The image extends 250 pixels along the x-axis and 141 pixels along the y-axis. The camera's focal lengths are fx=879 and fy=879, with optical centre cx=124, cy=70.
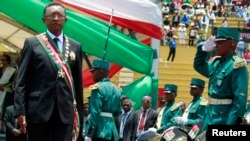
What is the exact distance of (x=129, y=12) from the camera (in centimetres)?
1650

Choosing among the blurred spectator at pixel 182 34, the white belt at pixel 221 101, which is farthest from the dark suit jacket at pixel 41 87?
the blurred spectator at pixel 182 34

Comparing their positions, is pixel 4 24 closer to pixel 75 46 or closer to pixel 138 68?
pixel 138 68

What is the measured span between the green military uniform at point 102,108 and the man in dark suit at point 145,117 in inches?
160

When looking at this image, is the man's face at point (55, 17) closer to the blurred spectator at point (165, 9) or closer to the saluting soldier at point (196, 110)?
the saluting soldier at point (196, 110)

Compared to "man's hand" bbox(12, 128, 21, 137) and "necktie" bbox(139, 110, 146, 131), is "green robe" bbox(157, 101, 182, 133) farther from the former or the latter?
"necktie" bbox(139, 110, 146, 131)

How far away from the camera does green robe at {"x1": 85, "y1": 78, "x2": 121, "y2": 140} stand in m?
11.9

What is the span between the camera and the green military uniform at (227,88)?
8594mm

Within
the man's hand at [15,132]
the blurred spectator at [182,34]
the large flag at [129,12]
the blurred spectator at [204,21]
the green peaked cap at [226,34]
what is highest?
the green peaked cap at [226,34]

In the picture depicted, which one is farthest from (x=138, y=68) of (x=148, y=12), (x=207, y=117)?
(x=207, y=117)

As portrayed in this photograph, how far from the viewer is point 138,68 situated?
16.1m

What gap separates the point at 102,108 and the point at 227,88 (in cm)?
362

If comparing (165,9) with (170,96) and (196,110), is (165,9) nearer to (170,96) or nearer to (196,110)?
(170,96)

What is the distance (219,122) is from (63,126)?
1824 millimetres

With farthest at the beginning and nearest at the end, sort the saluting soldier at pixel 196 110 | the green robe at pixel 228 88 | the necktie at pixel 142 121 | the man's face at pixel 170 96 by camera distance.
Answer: the necktie at pixel 142 121, the man's face at pixel 170 96, the saluting soldier at pixel 196 110, the green robe at pixel 228 88
